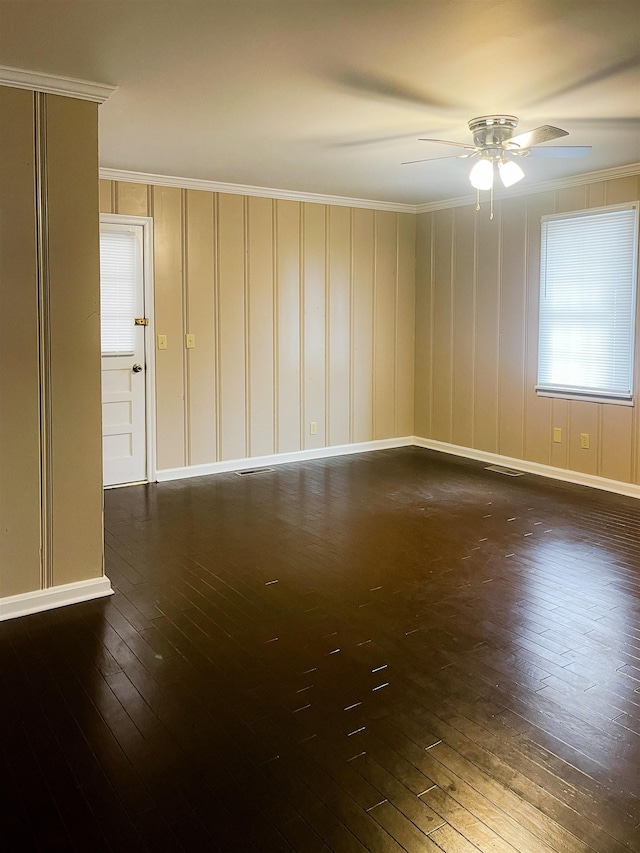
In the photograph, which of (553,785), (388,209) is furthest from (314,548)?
(388,209)

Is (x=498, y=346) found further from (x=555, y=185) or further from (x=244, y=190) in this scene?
(x=244, y=190)

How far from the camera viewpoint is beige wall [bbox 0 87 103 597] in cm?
317

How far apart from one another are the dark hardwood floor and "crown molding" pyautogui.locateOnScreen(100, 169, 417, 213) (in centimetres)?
Result: 280

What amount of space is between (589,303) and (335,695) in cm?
416

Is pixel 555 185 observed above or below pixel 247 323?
above

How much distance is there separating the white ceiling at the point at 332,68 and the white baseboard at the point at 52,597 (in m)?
2.39

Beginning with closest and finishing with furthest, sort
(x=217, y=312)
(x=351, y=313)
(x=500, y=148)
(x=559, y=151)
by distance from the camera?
(x=559, y=151) → (x=500, y=148) → (x=217, y=312) → (x=351, y=313)

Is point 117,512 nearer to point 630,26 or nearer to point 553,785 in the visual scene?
point 553,785

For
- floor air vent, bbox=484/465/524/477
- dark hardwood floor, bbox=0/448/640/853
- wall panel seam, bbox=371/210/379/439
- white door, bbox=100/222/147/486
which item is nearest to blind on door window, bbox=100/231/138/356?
white door, bbox=100/222/147/486

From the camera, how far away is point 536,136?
356 centimetres

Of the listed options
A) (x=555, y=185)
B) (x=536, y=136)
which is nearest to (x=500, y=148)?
(x=536, y=136)

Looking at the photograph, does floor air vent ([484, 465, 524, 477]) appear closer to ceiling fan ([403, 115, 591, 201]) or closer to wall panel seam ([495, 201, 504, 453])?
wall panel seam ([495, 201, 504, 453])

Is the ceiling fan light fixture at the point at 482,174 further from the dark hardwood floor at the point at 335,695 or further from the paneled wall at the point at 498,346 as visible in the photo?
the dark hardwood floor at the point at 335,695

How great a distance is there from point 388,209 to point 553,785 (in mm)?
5817
